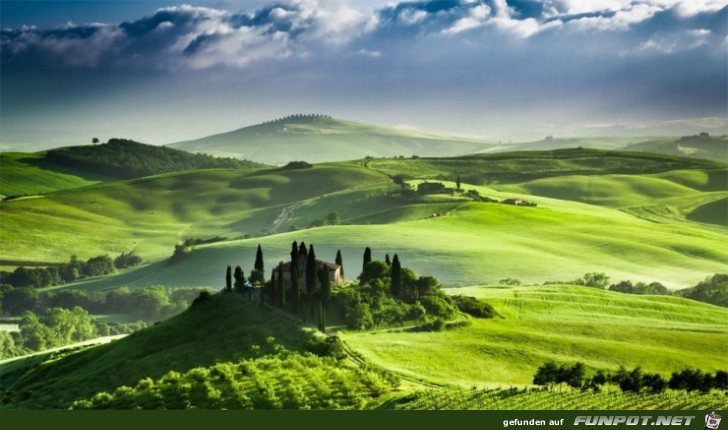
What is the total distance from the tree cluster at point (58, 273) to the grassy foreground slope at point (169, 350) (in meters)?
102

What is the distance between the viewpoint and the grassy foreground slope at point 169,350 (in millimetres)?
71750

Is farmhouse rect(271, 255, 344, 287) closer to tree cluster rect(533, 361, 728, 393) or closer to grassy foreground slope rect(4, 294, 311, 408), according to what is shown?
grassy foreground slope rect(4, 294, 311, 408)

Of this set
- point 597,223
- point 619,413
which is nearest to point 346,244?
point 597,223

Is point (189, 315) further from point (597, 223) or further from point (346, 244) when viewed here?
point (597, 223)

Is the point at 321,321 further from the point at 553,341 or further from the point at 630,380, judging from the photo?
the point at 630,380

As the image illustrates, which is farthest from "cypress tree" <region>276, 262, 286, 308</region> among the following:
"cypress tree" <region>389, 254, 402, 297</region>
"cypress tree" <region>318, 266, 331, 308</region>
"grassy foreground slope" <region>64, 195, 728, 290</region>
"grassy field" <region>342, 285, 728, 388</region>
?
"grassy foreground slope" <region>64, 195, 728, 290</region>

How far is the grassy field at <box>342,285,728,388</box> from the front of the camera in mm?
71312

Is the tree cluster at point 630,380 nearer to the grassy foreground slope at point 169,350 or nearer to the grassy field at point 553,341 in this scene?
the grassy field at point 553,341

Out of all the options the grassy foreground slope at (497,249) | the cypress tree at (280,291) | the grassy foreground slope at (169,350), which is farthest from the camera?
the grassy foreground slope at (497,249)

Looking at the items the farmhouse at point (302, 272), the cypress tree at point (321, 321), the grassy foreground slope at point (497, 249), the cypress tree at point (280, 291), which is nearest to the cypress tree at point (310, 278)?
the farmhouse at point (302, 272)

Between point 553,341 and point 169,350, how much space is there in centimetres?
3993

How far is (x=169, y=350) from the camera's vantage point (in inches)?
3039

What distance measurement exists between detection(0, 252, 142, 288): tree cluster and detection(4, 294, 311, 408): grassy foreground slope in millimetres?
101797

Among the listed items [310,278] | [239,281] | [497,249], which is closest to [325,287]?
[310,278]
